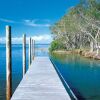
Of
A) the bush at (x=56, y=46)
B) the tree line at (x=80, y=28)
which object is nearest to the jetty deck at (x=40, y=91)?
the tree line at (x=80, y=28)

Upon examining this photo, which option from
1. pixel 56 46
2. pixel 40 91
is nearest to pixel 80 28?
pixel 56 46

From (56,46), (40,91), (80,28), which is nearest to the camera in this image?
(40,91)

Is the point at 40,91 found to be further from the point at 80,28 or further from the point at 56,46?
the point at 56,46

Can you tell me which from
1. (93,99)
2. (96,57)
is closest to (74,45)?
(96,57)

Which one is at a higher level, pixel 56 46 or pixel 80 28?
pixel 80 28

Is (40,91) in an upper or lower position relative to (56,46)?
lower

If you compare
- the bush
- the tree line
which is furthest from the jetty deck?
the bush

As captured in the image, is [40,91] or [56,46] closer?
[40,91]

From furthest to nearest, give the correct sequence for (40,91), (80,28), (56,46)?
(56,46) < (80,28) < (40,91)

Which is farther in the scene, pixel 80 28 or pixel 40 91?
pixel 80 28

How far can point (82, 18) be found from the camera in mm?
65062

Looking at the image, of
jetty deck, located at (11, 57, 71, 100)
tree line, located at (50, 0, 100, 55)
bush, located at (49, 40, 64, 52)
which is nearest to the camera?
jetty deck, located at (11, 57, 71, 100)

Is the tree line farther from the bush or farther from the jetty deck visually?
the jetty deck

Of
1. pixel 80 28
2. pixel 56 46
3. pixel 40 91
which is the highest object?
pixel 80 28
